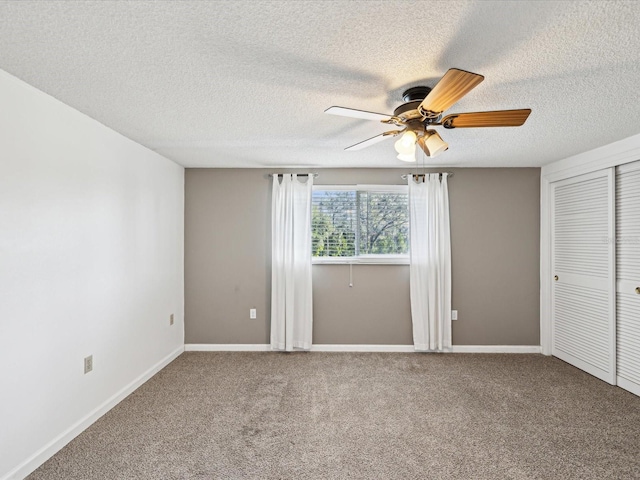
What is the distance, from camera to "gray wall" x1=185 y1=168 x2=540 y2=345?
175 inches

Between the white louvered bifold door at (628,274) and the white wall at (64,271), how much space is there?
14.4ft

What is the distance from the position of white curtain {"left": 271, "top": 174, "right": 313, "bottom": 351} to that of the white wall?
4.46 feet

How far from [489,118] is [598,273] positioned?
2.61m

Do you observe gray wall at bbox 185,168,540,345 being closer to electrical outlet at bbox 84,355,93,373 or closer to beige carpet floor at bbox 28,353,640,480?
beige carpet floor at bbox 28,353,640,480

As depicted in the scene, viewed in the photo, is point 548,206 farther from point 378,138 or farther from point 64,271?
point 64,271

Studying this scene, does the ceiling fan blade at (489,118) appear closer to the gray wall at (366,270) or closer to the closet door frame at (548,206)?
the closet door frame at (548,206)

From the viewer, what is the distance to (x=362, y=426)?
105 inches

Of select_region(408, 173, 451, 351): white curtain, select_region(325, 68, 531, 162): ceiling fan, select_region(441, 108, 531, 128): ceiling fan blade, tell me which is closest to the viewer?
select_region(325, 68, 531, 162): ceiling fan

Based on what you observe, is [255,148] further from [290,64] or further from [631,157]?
[631,157]

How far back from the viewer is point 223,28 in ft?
5.06

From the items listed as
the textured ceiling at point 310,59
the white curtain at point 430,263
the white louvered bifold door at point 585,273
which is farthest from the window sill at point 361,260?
the textured ceiling at point 310,59

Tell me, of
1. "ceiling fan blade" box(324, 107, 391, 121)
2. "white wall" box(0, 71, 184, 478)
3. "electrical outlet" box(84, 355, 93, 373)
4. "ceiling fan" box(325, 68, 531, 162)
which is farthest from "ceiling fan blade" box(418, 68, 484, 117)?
"electrical outlet" box(84, 355, 93, 373)

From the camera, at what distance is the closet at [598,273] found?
3273 mm

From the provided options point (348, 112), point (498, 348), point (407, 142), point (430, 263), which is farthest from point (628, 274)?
point (348, 112)
